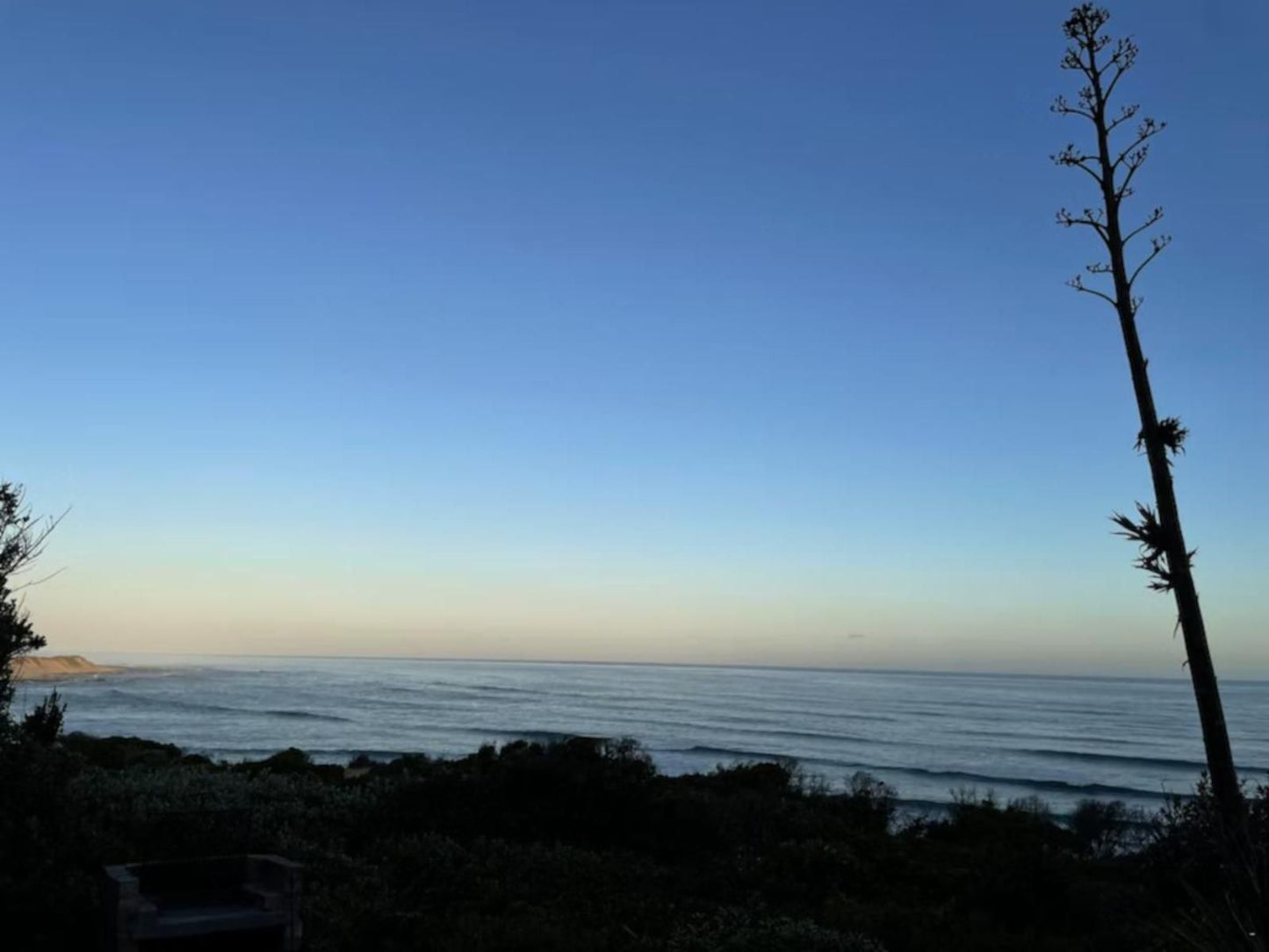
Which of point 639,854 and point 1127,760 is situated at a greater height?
point 639,854

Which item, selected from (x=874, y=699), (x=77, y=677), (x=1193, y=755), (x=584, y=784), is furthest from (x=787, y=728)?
A: (x=77, y=677)

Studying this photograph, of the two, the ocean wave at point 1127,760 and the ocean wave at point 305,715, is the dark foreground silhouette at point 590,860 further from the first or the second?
the ocean wave at point 305,715

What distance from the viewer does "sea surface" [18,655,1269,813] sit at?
39500 mm

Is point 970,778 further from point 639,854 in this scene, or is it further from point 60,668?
point 60,668

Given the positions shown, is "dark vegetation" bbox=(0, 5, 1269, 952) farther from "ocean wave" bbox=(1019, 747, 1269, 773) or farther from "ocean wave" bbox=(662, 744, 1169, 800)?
"ocean wave" bbox=(1019, 747, 1269, 773)

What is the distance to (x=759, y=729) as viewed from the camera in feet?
187

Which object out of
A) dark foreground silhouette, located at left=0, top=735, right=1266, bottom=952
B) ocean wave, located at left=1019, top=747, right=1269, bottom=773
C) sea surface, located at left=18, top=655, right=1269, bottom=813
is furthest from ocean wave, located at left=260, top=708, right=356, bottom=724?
dark foreground silhouette, located at left=0, top=735, right=1266, bottom=952

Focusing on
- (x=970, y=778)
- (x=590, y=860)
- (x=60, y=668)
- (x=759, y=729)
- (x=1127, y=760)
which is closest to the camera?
(x=590, y=860)

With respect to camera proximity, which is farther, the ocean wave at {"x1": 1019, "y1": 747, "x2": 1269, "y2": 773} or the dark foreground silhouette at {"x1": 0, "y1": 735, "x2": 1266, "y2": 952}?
the ocean wave at {"x1": 1019, "y1": 747, "x2": 1269, "y2": 773}

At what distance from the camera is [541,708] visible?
239 ft

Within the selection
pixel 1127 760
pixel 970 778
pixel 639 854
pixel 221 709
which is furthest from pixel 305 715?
pixel 639 854

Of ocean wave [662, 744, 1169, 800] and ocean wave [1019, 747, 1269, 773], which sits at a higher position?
ocean wave [662, 744, 1169, 800]

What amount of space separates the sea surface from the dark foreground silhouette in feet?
35.5

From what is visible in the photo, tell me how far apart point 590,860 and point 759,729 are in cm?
4666
